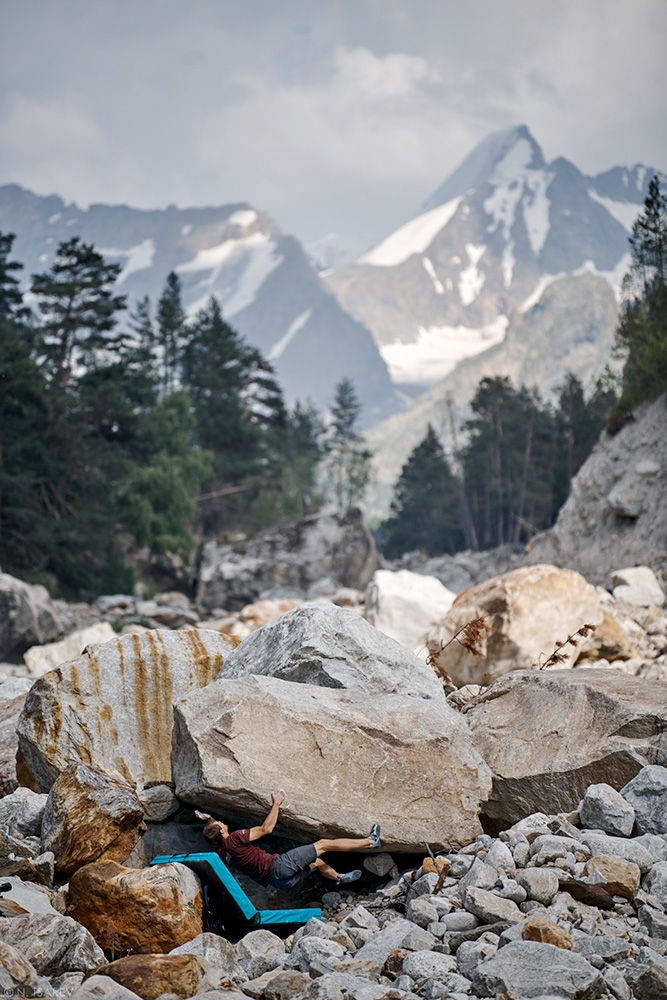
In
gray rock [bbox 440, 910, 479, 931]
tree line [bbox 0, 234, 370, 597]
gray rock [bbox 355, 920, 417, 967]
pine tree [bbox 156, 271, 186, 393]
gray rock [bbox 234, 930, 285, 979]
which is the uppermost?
pine tree [bbox 156, 271, 186, 393]

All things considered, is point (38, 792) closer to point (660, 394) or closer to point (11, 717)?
point (11, 717)

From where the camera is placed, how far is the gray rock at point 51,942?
3.77 m

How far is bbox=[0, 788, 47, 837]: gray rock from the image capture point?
5410 millimetres

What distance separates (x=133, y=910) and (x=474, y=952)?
1.89 metres

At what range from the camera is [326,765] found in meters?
5.00

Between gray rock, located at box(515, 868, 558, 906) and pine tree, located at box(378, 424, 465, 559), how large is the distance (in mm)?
52614

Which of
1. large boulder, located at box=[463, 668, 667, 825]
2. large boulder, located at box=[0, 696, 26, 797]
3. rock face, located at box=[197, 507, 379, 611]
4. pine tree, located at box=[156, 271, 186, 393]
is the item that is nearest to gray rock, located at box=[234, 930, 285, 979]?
large boulder, located at box=[463, 668, 667, 825]

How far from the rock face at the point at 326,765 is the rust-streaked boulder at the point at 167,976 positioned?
1.13 m

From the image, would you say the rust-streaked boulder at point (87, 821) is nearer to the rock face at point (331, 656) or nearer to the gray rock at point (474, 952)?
the rock face at point (331, 656)

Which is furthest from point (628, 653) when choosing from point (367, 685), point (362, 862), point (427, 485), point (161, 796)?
point (427, 485)

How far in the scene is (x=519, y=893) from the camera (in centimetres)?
399

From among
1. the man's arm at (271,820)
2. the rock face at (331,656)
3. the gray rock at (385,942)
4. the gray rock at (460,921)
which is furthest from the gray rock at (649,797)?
the man's arm at (271,820)

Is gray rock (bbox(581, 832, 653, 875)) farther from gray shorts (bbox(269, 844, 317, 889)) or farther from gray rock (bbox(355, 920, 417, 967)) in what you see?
gray shorts (bbox(269, 844, 317, 889))

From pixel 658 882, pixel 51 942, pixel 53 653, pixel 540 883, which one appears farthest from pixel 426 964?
pixel 53 653
